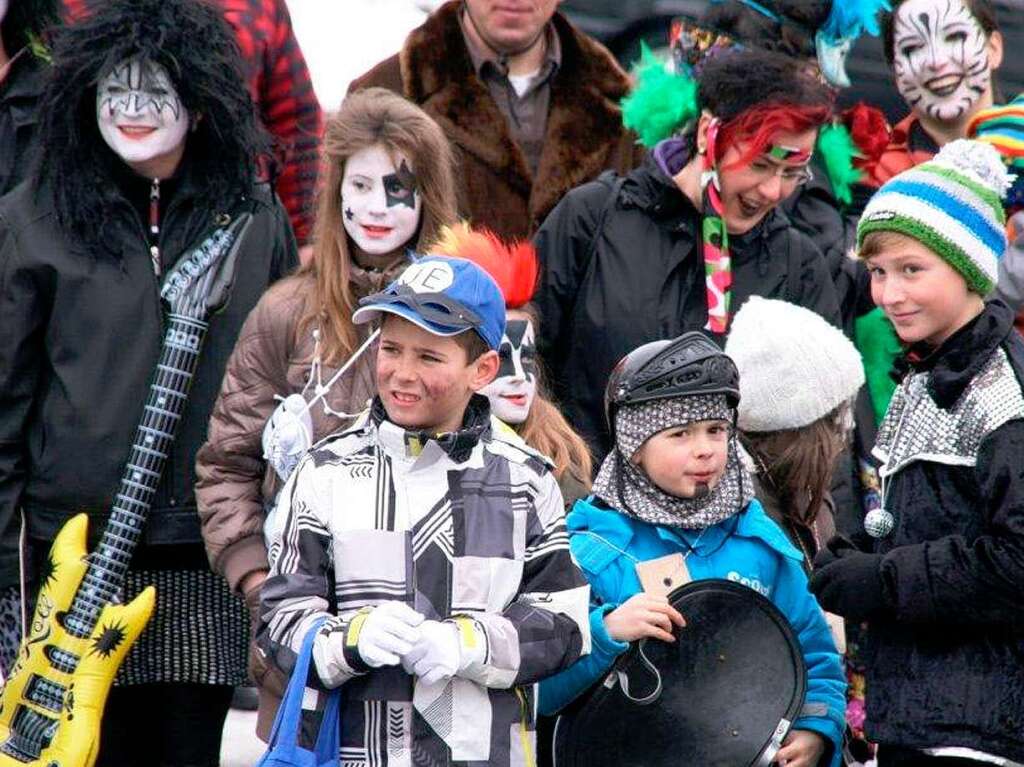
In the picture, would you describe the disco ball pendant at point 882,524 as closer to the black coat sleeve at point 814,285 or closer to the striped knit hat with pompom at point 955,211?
the striped knit hat with pompom at point 955,211

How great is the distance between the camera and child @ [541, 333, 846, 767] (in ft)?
15.3

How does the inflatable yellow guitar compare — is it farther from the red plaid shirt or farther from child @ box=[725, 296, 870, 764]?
child @ box=[725, 296, 870, 764]

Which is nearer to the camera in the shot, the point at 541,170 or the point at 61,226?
the point at 61,226

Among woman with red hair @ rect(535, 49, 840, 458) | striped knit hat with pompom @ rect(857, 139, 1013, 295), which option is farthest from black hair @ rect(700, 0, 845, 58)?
striped knit hat with pompom @ rect(857, 139, 1013, 295)

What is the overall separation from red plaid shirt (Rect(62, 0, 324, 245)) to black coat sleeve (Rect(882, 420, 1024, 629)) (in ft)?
8.91

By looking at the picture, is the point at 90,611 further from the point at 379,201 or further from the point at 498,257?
the point at 498,257

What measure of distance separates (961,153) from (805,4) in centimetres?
190

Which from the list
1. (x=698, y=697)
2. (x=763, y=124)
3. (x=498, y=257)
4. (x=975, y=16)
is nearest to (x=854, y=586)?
(x=698, y=697)

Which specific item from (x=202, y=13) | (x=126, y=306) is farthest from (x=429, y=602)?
(x=202, y=13)

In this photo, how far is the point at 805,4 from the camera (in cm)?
641

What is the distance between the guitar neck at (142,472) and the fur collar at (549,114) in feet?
3.88

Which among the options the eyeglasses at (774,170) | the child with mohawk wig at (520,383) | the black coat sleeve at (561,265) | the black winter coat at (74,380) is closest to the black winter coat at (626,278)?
the black coat sleeve at (561,265)

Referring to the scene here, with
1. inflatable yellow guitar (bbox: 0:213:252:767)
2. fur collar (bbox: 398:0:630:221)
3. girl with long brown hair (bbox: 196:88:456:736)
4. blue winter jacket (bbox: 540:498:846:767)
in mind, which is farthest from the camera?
fur collar (bbox: 398:0:630:221)

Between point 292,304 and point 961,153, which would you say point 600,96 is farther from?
point 961,153
